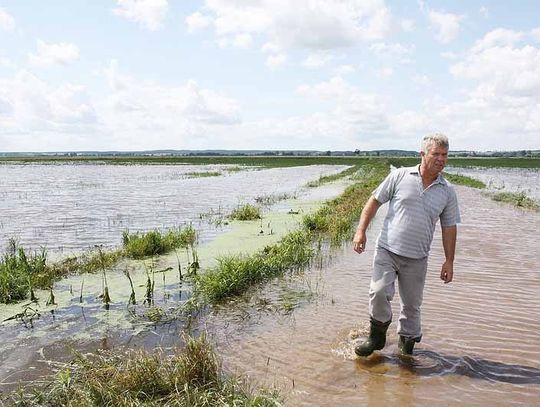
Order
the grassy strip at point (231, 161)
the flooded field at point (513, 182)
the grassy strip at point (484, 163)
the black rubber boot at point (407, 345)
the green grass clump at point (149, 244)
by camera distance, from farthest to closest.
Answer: the grassy strip at point (231, 161), the grassy strip at point (484, 163), the flooded field at point (513, 182), the green grass clump at point (149, 244), the black rubber boot at point (407, 345)

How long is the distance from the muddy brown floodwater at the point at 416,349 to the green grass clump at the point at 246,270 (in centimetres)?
64

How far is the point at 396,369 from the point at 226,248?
674 cm

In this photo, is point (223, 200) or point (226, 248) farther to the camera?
point (223, 200)

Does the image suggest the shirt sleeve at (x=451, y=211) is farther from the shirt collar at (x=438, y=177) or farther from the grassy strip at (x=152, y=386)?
the grassy strip at (x=152, y=386)

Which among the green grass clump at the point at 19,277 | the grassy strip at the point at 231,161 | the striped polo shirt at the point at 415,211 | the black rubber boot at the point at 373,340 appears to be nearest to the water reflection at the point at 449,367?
the black rubber boot at the point at 373,340

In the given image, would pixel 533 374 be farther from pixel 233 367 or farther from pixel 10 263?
pixel 10 263

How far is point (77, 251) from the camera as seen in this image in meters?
11.1

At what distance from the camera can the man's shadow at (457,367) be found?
183 inches

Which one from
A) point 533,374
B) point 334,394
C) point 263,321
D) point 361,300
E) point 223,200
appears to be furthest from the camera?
point 223,200

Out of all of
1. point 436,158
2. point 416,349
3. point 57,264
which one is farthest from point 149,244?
point 436,158

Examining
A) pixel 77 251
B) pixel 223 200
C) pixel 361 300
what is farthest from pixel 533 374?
pixel 223 200

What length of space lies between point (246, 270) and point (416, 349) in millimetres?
3387

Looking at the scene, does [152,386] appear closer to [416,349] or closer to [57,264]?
[416,349]

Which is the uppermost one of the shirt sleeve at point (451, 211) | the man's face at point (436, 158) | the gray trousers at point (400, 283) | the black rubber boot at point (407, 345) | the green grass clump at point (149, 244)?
the man's face at point (436, 158)
